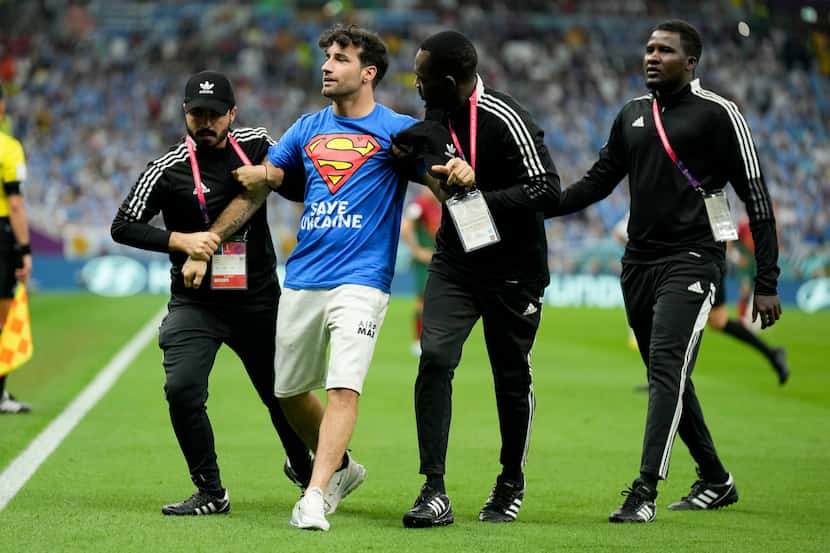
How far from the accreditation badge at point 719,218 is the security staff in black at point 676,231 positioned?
0.03 m

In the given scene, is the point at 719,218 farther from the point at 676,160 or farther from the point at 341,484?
the point at 341,484

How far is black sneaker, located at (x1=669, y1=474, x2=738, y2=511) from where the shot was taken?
24.8ft

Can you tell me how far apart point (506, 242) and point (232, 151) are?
1526 mm

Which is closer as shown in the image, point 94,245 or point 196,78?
point 196,78

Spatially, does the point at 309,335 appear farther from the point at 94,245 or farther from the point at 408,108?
the point at 408,108

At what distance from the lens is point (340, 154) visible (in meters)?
6.87

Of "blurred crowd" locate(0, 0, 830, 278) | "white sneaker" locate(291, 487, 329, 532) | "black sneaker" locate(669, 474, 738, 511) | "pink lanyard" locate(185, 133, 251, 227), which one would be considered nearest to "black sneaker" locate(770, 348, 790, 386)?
"black sneaker" locate(669, 474, 738, 511)

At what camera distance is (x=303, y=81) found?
1654 inches

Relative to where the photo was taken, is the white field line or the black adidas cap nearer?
the black adidas cap

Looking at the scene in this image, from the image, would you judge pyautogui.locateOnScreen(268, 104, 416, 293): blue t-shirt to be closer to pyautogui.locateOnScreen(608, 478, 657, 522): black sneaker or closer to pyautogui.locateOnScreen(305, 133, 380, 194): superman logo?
pyautogui.locateOnScreen(305, 133, 380, 194): superman logo

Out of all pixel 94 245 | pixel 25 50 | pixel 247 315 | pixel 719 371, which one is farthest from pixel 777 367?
pixel 25 50

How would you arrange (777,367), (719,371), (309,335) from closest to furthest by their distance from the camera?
1. (309,335)
2. (777,367)
3. (719,371)

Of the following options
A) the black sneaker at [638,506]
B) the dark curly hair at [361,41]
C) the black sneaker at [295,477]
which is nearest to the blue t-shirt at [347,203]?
the dark curly hair at [361,41]

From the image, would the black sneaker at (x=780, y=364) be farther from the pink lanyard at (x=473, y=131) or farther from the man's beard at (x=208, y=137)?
the man's beard at (x=208, y=137)
